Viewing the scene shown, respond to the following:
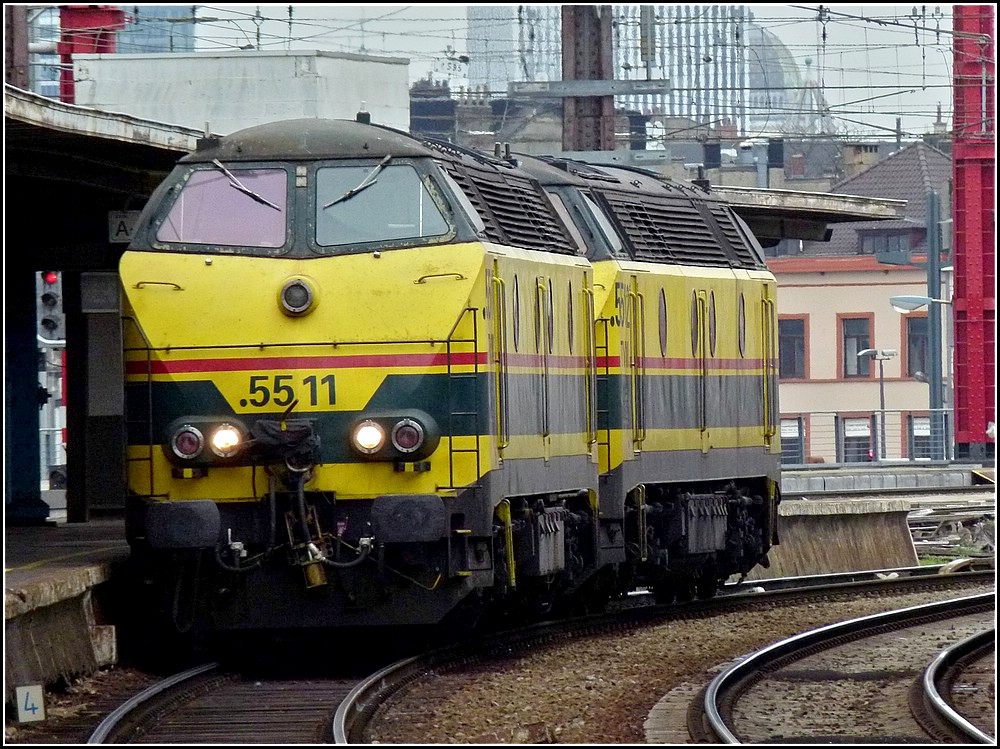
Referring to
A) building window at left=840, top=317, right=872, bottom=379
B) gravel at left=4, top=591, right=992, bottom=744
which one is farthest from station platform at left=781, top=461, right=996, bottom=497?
building window at left=840, top=317, right=872, bottom=379

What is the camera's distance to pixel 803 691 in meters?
12.8

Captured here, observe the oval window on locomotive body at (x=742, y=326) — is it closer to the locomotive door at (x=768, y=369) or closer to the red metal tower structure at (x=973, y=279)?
the locomotive door at (x=768, y=369)

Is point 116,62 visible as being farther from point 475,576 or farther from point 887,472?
point 475,576

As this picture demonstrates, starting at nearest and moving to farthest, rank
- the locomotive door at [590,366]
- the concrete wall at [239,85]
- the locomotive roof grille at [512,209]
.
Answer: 1. the locomotive roof grille at [512,209]
2. the locomotive door at [590,366]
3. the concrete wall at [239,85]

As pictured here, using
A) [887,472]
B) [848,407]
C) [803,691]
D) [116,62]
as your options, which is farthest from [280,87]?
[848,407]

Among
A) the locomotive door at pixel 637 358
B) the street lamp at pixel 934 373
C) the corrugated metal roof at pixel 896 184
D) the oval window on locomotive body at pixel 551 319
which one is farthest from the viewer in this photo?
the corrugated metal roof at pixel 896 184

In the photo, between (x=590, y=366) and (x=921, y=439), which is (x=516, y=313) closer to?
(x=590, y=366)

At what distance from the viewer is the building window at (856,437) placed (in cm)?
5678

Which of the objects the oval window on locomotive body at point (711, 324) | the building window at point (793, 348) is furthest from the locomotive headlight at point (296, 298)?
the building window at point (793, 348)

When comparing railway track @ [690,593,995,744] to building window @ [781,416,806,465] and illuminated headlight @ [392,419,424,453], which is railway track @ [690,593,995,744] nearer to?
illuminated headlight @ [392,419,424,453]

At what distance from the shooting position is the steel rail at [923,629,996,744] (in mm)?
10336

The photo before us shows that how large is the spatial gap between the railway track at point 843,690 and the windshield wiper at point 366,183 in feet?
13.2

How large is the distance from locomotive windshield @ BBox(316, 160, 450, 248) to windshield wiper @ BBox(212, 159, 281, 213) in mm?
328

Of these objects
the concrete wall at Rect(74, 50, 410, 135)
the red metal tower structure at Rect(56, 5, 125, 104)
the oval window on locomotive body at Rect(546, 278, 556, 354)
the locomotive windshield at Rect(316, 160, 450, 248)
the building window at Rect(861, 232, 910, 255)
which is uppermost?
the red metal tower structure at Rect(56, 5, 125, 104)
